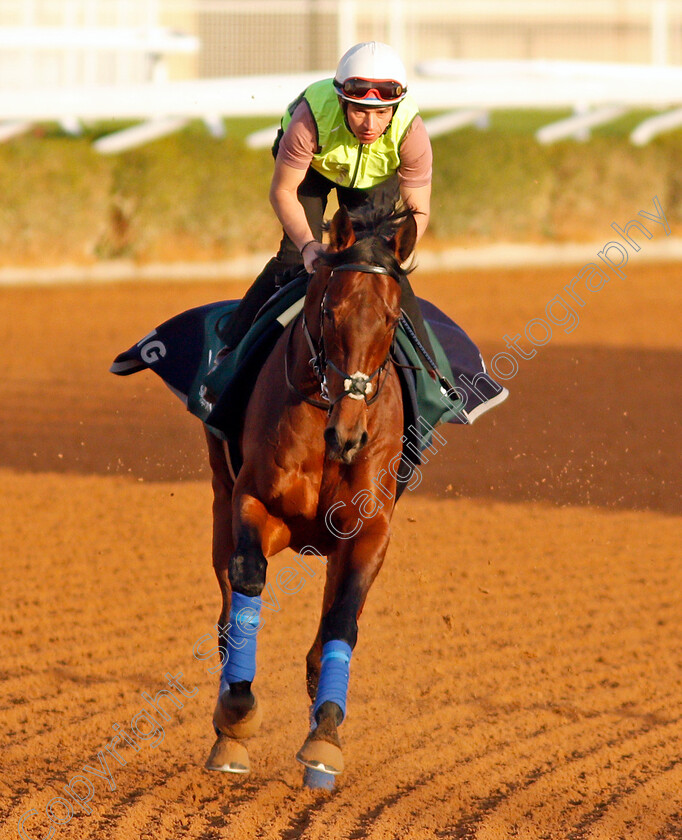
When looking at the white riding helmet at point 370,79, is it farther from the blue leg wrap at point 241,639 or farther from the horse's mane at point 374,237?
the blue leg wrap at point 241,639

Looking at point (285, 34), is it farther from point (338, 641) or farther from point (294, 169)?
point (338, 641)

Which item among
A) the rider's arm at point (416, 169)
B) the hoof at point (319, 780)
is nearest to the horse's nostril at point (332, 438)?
the rider's arm at point (416, 169)

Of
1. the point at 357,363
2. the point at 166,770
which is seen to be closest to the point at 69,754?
the point at 166,770

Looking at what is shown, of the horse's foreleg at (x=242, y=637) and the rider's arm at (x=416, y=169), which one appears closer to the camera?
the horse's foreleg at (x=242, y=637)

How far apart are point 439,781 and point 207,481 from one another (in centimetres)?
555

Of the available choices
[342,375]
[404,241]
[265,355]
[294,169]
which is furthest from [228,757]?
[294,169]

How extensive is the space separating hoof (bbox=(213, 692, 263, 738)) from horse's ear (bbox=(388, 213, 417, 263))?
5.57 feet

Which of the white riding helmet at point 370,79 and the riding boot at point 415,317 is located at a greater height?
the white riding helmet at point 370,79

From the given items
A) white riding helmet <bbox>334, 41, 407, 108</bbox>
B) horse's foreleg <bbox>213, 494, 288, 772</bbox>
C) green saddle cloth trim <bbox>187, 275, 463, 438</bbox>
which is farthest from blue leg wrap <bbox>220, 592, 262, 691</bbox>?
white riding helmet <bbox>334, 41, 407, 108</bbox>

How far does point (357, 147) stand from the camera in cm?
474

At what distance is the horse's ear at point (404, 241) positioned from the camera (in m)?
4.29

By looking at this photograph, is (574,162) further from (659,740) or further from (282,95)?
(659,740)

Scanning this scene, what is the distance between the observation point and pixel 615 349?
14.9m

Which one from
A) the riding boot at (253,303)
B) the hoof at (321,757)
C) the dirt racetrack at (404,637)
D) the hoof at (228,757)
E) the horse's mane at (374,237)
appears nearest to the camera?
the hoof at (321,757)
